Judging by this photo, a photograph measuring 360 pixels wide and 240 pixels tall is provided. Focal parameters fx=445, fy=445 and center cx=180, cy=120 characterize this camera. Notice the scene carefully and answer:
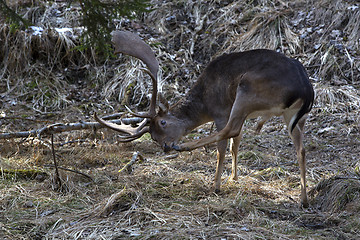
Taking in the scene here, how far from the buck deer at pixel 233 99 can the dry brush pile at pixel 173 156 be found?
0.60 meters

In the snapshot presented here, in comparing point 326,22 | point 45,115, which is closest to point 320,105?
point 326,22

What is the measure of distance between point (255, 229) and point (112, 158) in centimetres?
375

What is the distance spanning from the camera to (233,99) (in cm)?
597

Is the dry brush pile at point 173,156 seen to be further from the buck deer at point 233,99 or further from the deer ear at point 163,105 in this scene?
the deer ear at point 163,105

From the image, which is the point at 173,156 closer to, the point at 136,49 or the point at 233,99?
the point at 233,99

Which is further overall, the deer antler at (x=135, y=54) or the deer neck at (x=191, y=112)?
the deer neck at (x=191, y=112)

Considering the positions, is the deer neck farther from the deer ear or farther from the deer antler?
the deer antler

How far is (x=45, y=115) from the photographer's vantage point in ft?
33.6

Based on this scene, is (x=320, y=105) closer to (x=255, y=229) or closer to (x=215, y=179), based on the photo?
(x=215, y=179)

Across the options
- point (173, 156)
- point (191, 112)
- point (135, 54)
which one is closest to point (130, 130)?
point (191, 112)

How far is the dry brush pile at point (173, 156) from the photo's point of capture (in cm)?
470

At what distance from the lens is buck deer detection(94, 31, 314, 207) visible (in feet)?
17.5

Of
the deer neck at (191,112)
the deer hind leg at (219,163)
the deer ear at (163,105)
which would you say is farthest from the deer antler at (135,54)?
the deer hind leg at (219,163)

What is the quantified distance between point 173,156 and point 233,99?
2061mm
